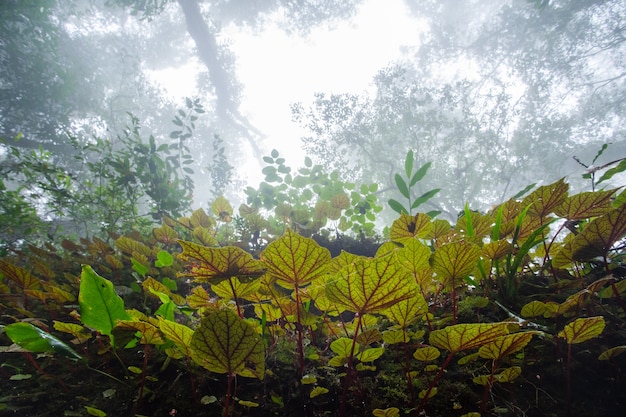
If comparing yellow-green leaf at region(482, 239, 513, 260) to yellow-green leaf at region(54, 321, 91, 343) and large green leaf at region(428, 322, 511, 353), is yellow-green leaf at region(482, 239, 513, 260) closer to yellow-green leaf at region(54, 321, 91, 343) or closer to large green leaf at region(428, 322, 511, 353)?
large green leaf at region(428, 322, 511, 353)

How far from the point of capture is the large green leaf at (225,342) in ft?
1.63

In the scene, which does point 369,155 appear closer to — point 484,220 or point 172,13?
point 484,220

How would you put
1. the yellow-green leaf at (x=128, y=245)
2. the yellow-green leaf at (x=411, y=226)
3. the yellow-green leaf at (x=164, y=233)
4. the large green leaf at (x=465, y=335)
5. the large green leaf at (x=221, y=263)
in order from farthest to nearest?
the yellow-green leaf at (x=164, y=233)
the yellow-green leaf at (x=128, y=245)
the yellow-green leaf at (x=411, y=226)
the large green leaf at (x=221, y=263)
the large green leaf at (x=465, y=335)

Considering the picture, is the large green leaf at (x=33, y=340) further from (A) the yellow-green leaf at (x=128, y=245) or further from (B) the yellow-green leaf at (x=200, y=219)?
(B) the yellow-green leaf at (x=200, y=219)

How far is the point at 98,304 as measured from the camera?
25.0 inches

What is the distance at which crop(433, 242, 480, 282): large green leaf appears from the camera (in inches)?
26.5

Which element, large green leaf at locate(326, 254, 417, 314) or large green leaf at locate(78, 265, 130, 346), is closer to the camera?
large green leaf at locate(326, 254, 417, 314)

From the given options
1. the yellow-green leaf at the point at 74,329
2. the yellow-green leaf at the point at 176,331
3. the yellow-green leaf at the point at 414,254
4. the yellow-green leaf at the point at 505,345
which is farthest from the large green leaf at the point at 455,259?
the yellow-green leaf at the point at 74,329

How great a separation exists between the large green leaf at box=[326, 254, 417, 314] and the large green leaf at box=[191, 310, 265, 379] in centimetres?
19

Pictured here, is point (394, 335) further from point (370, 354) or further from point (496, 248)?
point (496, 248)

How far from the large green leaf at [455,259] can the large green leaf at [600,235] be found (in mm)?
328

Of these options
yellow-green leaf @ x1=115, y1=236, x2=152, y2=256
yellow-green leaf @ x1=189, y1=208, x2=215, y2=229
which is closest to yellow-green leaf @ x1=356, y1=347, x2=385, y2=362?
yellow-green leaf @ x1=115, y1=236, x2=152, y2=256

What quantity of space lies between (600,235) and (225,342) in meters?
1.04

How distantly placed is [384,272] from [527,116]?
27007mm
